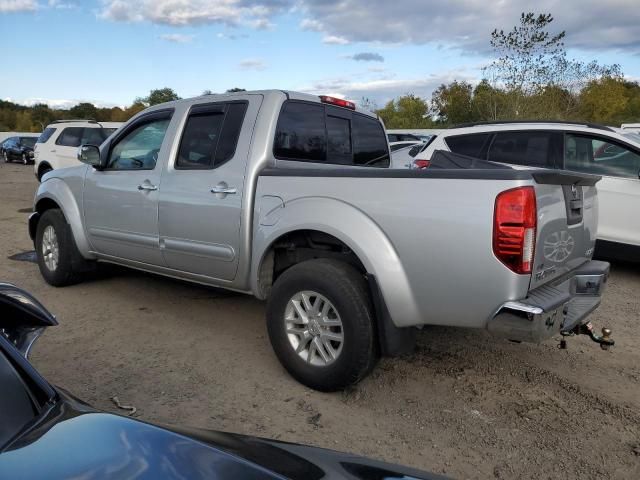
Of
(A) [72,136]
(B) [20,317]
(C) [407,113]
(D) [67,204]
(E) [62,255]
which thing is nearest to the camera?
(B) [20,317]

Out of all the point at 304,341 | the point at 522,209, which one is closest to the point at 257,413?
the point at 304,341

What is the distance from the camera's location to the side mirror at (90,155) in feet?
17.0

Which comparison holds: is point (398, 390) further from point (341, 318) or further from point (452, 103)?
point (452, 103)

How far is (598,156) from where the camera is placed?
22.8 ft

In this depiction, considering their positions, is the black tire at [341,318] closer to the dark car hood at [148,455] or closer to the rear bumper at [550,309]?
the rear bumper at [550,309]

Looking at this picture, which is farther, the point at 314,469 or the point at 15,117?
the point at 15,117

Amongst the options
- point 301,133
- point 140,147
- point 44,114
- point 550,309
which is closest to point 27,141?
point 140,147

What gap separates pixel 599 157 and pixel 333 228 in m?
4.91

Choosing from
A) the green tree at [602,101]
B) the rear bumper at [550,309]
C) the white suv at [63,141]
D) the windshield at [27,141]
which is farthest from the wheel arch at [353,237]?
the windshield at [27,141]

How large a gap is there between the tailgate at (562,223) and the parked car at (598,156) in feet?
10.5

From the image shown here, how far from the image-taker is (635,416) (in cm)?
346

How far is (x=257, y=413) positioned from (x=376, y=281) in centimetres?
110

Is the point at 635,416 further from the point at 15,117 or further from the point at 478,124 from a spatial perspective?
the point at 15,117

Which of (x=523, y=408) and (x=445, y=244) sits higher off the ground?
(x=445, y=244)
